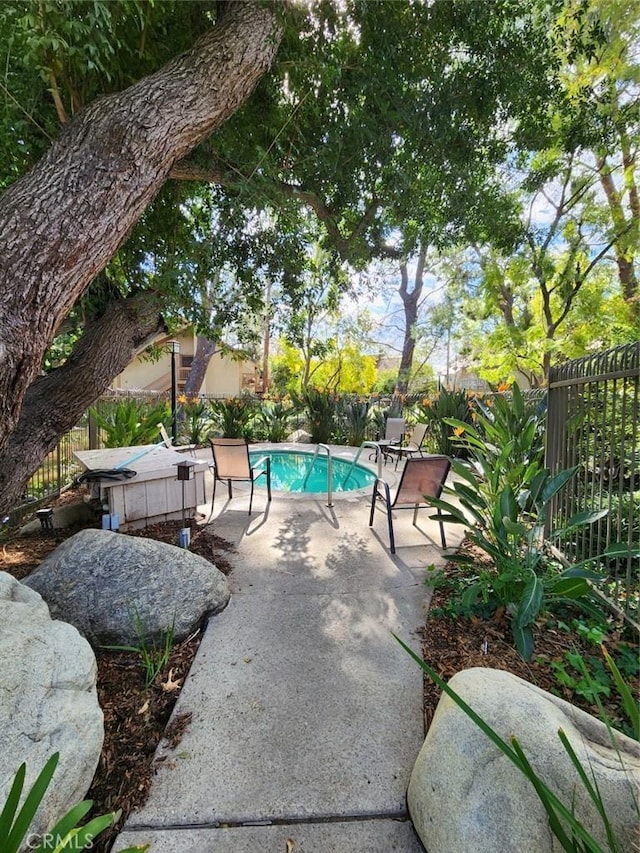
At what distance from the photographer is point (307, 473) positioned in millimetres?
7922

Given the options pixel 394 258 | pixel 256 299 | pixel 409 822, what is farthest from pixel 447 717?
pixel 394 258

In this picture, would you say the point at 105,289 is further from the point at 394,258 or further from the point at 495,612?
the point at 495,612

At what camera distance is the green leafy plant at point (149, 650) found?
1974 millimetres

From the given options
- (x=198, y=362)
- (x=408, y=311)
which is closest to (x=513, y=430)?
(x=198, y=362)

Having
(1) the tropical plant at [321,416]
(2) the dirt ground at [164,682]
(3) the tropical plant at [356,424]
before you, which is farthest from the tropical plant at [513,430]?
(1) the tropical plant at [321,416]

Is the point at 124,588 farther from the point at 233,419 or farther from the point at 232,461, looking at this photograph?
the point at 233,419

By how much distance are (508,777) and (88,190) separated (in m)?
3.21

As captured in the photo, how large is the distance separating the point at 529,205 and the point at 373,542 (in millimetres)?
10348

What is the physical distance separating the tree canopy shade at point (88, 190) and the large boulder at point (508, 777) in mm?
2440

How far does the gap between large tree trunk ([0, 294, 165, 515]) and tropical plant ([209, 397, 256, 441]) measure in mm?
6148

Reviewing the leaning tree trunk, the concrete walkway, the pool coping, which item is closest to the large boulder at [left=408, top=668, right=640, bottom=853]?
the concrete walkway

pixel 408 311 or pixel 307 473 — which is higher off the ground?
pixel 408 311

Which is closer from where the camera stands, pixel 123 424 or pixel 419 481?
pixel 419 481

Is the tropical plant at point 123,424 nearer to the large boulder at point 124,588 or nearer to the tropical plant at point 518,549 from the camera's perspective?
the large boulder at point 124,588
